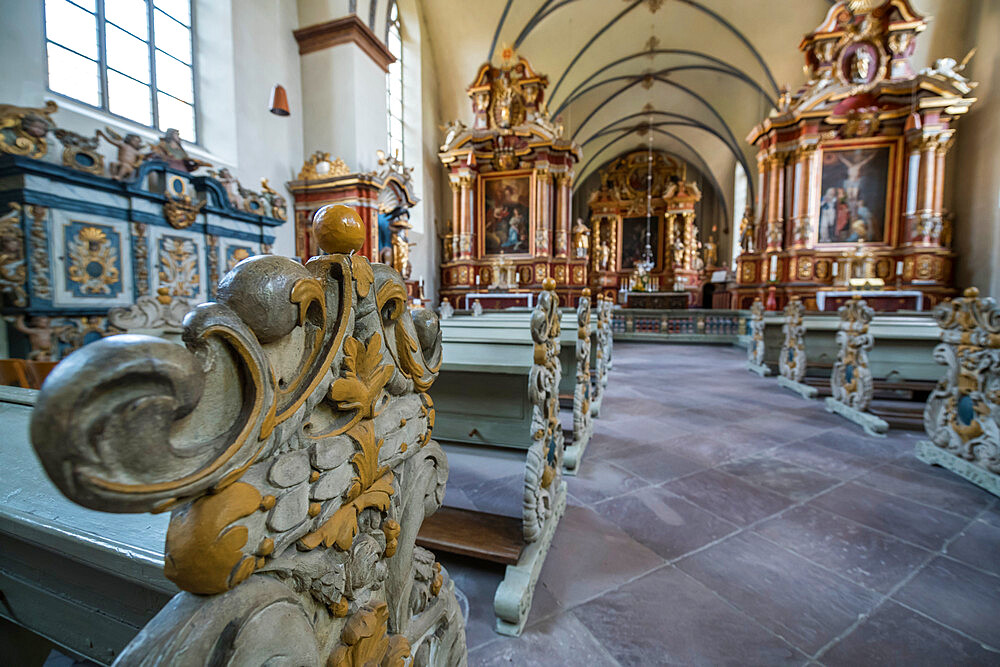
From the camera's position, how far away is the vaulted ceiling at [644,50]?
10.5m

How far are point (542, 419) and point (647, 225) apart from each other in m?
17.4

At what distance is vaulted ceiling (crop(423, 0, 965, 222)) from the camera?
10.5 meters

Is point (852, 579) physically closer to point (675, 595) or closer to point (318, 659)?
point (675, 595)

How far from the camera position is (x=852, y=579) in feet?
5.64

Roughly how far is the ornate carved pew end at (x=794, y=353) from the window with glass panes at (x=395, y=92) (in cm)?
823

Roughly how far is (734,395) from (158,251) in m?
6.46

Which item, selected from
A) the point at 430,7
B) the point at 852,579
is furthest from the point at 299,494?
the point at 430,7

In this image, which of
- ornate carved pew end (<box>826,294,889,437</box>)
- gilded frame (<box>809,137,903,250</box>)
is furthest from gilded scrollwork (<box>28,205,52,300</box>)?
gilded frame (<box>809,137,903,250</box>)

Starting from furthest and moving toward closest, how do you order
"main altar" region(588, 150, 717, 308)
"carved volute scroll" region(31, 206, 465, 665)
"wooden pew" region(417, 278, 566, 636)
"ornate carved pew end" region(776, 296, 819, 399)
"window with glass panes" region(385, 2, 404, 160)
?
"main altar" region(588, 150, 717, 308)
"window with glass panes" region(385, 2, 404, 160)
"ornate carved pew end" region(776, 296, 819, 399)
"wooden pew" region(417, 278, 566, 636)
"carved volute scroll" region(31, 206, 465, 665)

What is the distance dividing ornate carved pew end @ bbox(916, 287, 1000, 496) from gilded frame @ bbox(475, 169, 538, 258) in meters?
9.06

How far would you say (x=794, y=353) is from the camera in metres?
5.42

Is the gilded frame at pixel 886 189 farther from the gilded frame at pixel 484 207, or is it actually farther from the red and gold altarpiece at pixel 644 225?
the red and gold altarpiece at pixel 644 225

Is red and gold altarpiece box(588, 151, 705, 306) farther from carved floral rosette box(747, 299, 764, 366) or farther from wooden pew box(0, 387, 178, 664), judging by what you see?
wooden pew box(0, 387, 178, 664)

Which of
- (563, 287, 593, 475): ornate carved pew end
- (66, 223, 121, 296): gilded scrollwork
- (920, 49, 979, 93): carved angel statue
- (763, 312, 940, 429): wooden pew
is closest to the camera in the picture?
(563, 287, 593, 475): ornate carved pew end
